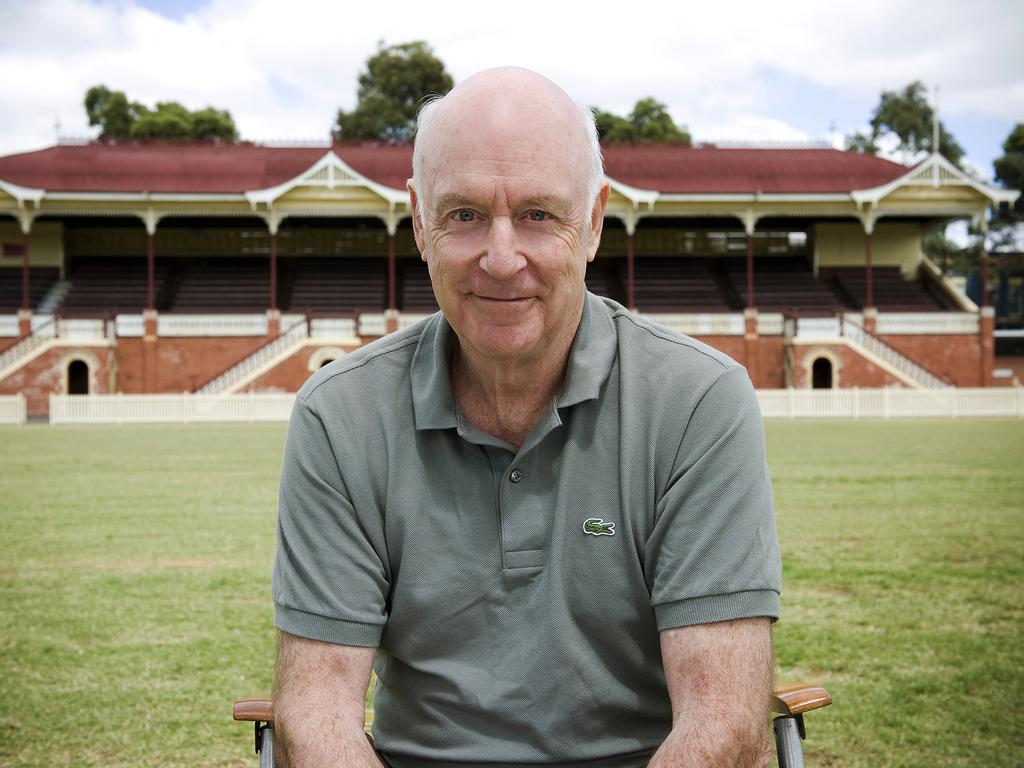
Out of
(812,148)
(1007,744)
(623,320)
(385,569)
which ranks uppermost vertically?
(812,148)

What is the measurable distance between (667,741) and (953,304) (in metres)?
42.7

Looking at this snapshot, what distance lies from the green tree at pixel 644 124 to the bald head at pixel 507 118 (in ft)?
192

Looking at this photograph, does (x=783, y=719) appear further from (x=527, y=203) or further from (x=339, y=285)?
(x=339, y=285)

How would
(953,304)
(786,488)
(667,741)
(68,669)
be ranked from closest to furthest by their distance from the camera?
(667,741) → (68,669) → (786,488) → (953,304)

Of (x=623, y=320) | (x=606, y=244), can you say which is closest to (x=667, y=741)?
(x=623, y=320)

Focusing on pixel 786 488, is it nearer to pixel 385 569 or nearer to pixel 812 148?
pixel 385 569

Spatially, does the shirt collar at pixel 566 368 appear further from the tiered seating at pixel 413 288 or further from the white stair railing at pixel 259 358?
the tiered seating at pixel 413 288

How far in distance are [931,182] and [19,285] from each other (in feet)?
109

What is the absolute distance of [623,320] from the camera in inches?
92.4

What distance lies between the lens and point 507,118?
2.04 meters

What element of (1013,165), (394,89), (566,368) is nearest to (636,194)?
(394,89)

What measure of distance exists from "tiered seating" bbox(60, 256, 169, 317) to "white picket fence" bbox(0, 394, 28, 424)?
7026mm

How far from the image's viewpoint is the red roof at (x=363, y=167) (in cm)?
3962

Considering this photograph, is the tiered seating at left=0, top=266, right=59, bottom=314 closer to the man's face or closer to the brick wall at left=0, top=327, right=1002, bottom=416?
the brick wall at left=0, top=327, right=1002, bottom=416
